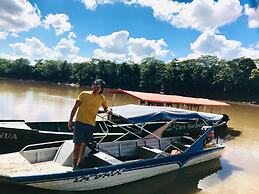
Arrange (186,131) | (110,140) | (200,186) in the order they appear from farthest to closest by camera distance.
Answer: (186,131) → (110,140) → (200,186)

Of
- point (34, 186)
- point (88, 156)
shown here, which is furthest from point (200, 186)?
point (34, 186)

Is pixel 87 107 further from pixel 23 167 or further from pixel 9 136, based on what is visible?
pixel 9 136

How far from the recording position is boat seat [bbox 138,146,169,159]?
10.8m

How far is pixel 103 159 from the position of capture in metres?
9.14

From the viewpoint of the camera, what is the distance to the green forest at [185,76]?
65.9 m

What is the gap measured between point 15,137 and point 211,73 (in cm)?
6430

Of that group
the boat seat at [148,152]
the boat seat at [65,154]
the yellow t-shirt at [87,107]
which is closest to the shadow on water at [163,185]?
the boat seat at [148,152]

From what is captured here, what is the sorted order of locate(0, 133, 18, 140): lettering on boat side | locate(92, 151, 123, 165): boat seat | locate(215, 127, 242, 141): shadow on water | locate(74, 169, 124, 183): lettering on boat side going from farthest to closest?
locate(215, 127, 242, 141): shadow on water, locate(0, 133, 18, 140): lettering on boat side, locate(92, 151, 123, 165): boat seat, locate(74, 169, 124, 183): lettering on boat side

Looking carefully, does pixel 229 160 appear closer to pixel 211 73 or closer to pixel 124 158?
pixel 124 158

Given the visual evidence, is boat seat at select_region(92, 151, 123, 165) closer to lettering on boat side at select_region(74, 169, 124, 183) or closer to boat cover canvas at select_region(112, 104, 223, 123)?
lettering on boat side at select_region(74, 169, 124, 183)

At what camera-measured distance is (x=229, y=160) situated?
13.7m

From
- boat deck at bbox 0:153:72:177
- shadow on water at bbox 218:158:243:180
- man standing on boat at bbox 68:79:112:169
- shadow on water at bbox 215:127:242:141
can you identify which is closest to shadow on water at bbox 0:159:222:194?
shadow on water at bbox 218:158:243:180

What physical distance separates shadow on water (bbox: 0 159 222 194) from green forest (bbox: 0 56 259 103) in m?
53.5

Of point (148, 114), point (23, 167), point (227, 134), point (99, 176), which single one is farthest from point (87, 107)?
point (227, 134)
